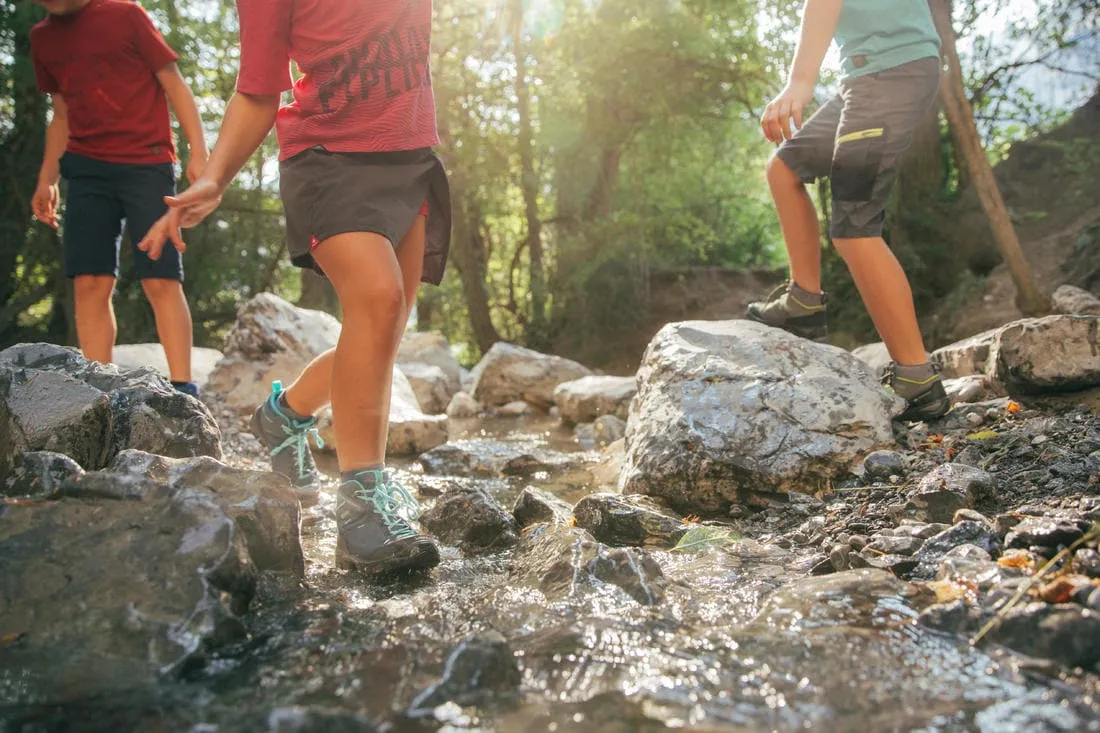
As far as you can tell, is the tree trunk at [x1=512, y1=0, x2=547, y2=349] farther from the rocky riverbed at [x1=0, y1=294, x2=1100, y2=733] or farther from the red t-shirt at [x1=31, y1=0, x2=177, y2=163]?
the rocky riverbed at [x1=0, y1=294, x2=1100, y2=733]

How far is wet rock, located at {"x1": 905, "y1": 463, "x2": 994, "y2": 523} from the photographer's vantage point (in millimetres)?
2457

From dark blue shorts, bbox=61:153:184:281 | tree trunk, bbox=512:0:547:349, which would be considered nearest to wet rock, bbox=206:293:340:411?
dark blue shorts, bbox=61:153:184:281

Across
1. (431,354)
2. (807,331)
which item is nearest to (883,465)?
(807,331)

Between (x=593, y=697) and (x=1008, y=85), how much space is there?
8.57 metres

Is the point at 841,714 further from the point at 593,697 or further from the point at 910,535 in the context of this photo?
the point at 910,535

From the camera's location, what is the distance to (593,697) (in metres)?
1.44

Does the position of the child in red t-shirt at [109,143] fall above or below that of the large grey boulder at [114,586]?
above

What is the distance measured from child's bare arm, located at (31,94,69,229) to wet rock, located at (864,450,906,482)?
416 centimetres

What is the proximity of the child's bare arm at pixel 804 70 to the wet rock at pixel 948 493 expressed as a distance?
4.94ft

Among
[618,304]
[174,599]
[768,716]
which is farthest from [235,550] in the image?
[618,304]

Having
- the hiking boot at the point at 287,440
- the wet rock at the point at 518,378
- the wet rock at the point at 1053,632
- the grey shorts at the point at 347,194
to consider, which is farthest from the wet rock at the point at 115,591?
the wet rock at the point at 518,378

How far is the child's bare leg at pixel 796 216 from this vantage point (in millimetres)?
3787

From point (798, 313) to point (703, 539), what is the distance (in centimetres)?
179

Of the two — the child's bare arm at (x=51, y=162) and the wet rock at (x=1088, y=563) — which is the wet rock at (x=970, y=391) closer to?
the wet rock at (x=1088, y=563)
